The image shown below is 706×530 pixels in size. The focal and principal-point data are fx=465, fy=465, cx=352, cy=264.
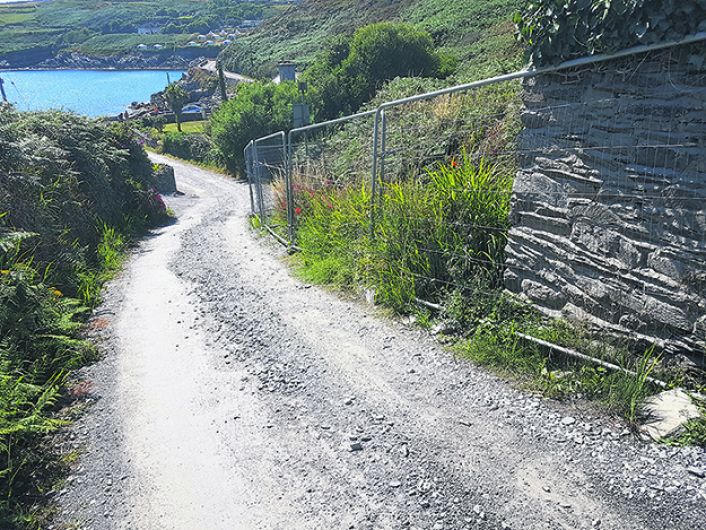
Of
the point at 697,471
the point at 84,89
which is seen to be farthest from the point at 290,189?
the point at 84,89

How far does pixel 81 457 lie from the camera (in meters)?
3.44

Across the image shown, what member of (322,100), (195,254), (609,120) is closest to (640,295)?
(609,120)

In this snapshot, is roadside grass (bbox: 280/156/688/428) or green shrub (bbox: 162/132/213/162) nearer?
roadside grass (bbox: 280/156/688/428)

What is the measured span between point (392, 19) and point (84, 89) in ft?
189

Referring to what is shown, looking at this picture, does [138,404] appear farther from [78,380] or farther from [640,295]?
[640,295]

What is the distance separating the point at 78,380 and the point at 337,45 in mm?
26218

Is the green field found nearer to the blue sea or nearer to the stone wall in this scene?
the blue sea

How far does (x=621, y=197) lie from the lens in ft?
10.6

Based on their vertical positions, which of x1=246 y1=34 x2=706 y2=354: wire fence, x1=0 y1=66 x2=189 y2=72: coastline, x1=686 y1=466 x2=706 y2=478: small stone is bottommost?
x1=0 y1=66 x2=189 y2=72: coastline

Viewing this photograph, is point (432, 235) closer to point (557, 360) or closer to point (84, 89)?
point (557, 360)

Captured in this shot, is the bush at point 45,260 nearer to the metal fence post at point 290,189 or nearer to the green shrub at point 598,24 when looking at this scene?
the metal fence post at point 290,189

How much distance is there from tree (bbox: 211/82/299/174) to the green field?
14125 cm

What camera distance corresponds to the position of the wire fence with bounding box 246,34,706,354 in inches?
116

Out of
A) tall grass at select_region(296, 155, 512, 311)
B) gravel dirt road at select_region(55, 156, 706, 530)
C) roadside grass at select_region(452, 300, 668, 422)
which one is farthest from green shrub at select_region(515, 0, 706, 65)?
gravel dirt road at select_region(55, 156, 706, 530)
